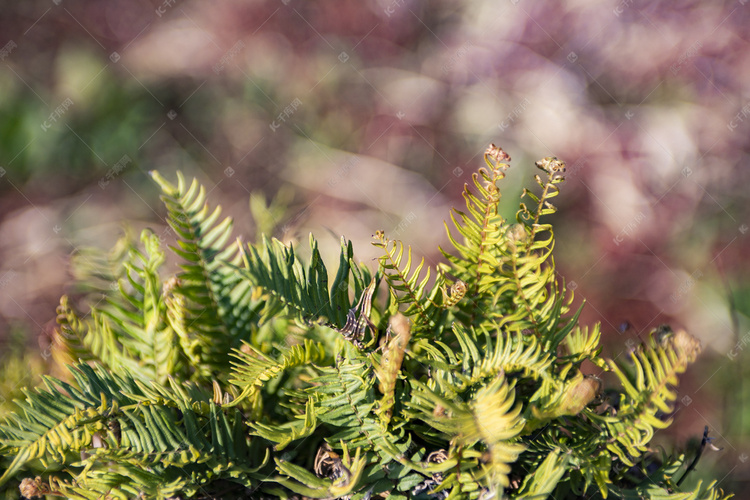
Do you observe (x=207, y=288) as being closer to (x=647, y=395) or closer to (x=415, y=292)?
(x=415, y=292)

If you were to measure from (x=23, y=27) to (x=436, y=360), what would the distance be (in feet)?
5.50

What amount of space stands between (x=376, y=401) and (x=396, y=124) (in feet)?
4.01

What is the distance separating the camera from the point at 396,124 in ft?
5.12

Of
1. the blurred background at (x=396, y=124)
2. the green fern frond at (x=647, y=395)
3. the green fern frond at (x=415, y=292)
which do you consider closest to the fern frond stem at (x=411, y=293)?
the green fern frond at (x=415, y=292)

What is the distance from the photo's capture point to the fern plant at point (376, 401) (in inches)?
16.0

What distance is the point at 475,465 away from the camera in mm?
412

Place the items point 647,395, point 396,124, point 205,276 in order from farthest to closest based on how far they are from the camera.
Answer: point 396,124 < point 205,276 < point 647,395

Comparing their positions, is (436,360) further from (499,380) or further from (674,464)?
(674,464)

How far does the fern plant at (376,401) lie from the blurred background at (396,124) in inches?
33.1

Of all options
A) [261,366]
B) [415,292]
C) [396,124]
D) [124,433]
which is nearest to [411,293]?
[415,292]

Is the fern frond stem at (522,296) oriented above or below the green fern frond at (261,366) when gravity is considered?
above

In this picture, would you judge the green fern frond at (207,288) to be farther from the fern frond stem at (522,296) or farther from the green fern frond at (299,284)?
the fern frond stem at (522,296)

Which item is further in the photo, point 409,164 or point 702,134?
point 409,164

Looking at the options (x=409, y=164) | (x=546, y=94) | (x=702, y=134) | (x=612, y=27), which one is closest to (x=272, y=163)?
(x=409, y=164)
